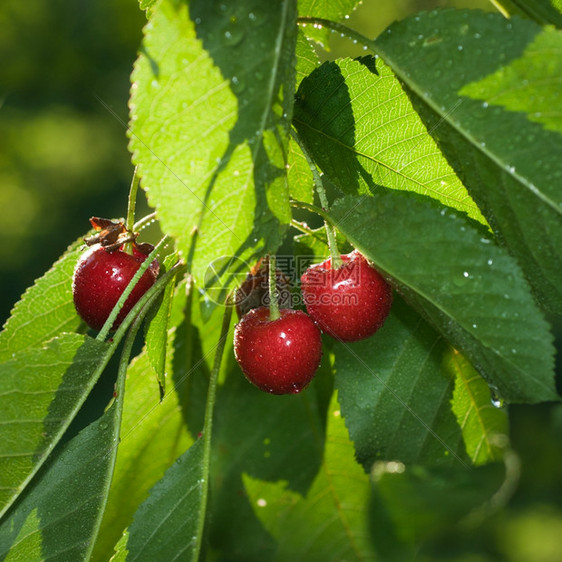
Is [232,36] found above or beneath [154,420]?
above

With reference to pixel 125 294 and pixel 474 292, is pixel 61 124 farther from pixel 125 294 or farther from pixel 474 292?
pixel 474 292

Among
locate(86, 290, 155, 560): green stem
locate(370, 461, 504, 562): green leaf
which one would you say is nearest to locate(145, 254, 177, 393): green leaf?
locate(86, 290, 155, 560): green stem

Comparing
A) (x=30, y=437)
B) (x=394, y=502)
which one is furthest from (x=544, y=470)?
(x=394, y=502)

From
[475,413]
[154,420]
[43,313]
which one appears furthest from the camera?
[154,420]

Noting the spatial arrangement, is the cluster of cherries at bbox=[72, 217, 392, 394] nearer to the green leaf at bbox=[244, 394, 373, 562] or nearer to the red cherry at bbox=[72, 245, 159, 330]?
the red cherry at bbox=[72, 245, 159, 330]

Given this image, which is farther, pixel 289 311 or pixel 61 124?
pixel 61 124

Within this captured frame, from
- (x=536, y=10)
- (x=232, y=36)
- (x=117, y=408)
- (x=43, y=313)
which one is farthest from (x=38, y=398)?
(x=536, y=10)

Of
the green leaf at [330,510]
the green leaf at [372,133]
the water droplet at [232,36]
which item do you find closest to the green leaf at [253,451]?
the green leaf at [330,510]
